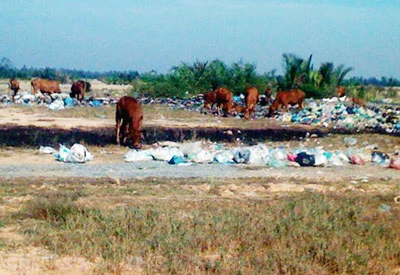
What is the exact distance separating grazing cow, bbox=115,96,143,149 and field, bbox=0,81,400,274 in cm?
216

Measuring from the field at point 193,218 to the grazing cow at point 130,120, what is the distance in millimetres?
2163

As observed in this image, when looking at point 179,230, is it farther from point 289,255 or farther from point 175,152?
point 175,152

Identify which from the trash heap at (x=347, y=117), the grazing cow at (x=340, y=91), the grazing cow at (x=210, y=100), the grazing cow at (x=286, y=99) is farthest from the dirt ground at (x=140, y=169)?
the grazing cow at (x=340, y=91)

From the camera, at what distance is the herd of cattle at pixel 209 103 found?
690 inches

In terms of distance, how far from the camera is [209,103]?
31.0m

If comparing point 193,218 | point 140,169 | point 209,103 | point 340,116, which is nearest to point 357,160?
point 140,169

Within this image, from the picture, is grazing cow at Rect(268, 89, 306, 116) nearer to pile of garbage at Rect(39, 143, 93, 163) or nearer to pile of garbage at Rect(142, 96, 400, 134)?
pile of garbage at Rect(142, 96, 400, 134)

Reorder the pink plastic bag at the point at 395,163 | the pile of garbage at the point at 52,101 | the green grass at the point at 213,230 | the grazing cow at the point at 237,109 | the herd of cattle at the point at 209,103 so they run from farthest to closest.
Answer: the pile of garbage at the point at 52,101, the grazing cow at the point at 237,109, the herd of cattle at the point at 209,103, the pink plastic bag at the point at 395,163, the green grass at the point at 213,230

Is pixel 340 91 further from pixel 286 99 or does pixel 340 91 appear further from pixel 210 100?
pixel 210 100

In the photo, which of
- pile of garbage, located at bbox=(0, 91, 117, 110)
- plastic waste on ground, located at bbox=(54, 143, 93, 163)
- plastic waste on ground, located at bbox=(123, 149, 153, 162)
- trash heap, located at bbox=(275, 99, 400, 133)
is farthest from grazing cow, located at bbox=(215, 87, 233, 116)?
plastic waste on ground, located at bbox=(54, 143, 93, 163)

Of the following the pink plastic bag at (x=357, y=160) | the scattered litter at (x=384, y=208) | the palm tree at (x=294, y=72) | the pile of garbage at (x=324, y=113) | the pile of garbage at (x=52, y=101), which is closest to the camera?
the scattered litter at (x=384, y=208)

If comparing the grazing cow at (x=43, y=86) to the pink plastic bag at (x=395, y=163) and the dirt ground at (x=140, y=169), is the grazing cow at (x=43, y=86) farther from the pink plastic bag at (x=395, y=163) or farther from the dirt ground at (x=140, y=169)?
the pink plastic bag at (x=395, y=163)

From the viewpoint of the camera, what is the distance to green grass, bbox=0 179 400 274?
6.94 m

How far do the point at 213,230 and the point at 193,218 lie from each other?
1.79 feet
